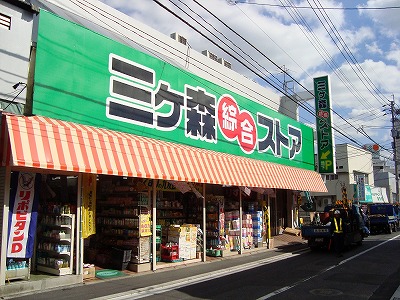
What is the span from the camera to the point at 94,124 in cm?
1123

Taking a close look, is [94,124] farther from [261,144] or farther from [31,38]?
[261,144]

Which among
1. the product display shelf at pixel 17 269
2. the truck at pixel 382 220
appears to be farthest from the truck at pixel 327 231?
the product display shelf at pixel 17 269

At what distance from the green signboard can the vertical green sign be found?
9447mm

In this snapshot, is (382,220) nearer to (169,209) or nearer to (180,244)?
(169,209)

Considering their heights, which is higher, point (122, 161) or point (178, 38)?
point (178, 38)

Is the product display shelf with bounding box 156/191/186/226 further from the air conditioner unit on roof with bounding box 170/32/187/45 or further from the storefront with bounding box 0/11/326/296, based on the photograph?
the air conditioner unit on roof with bounding box 170/32/187/45

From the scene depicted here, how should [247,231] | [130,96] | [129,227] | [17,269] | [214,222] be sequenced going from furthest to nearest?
[247,231]
[214,222]
[129,227]
[130,96]
[17,269]

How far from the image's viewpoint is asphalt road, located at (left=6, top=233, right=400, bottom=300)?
29.3 feet

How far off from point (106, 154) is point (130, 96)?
9.09ft

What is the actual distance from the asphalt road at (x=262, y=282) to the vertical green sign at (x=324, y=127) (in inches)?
509

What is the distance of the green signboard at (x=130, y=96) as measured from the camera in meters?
10.2

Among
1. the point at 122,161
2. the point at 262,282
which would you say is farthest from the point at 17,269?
the point at 262,282

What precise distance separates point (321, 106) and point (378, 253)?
13136 mm

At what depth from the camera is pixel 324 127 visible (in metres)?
27.4
